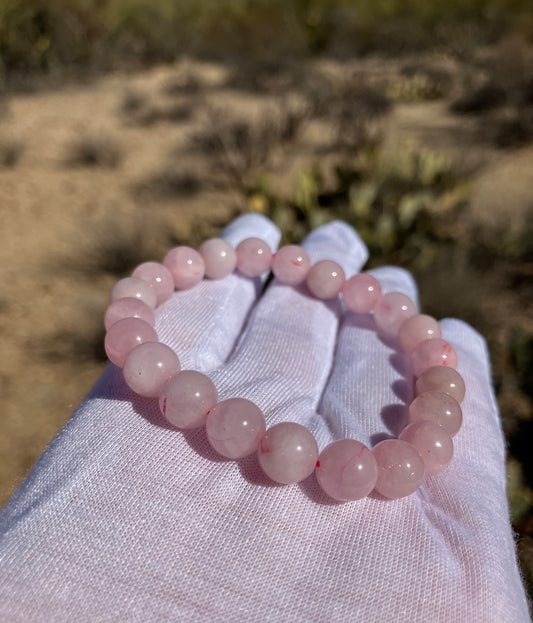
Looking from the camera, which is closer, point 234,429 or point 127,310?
point 234,429

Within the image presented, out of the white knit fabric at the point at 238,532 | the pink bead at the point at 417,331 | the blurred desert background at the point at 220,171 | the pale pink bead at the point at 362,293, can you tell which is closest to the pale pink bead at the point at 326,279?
the pale pink bead at the point at 362,293

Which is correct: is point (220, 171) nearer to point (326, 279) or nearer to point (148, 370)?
point (326, 279)

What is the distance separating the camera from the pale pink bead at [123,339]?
92 centimetres

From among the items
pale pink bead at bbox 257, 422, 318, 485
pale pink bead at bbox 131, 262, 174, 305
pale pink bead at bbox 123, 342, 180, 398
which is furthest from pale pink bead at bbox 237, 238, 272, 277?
pale pink bead at bbox 257, 422, 318, 485

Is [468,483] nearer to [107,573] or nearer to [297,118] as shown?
[107,573]

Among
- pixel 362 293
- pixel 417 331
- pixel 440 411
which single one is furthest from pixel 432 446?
pixel 362 293

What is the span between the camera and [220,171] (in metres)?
3.00

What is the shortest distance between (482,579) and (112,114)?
3564 mm

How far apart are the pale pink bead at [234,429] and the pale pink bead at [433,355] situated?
1.37 feet

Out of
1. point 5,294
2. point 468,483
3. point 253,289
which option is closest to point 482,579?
point 468,483

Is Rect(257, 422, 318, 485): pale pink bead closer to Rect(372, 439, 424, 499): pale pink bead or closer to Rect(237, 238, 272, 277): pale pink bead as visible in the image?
Rect(372, 439, 424, 499): pale pink bead

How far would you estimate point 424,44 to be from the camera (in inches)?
235

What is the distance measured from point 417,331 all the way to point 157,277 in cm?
59

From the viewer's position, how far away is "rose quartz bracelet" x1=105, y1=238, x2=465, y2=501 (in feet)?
2.51
